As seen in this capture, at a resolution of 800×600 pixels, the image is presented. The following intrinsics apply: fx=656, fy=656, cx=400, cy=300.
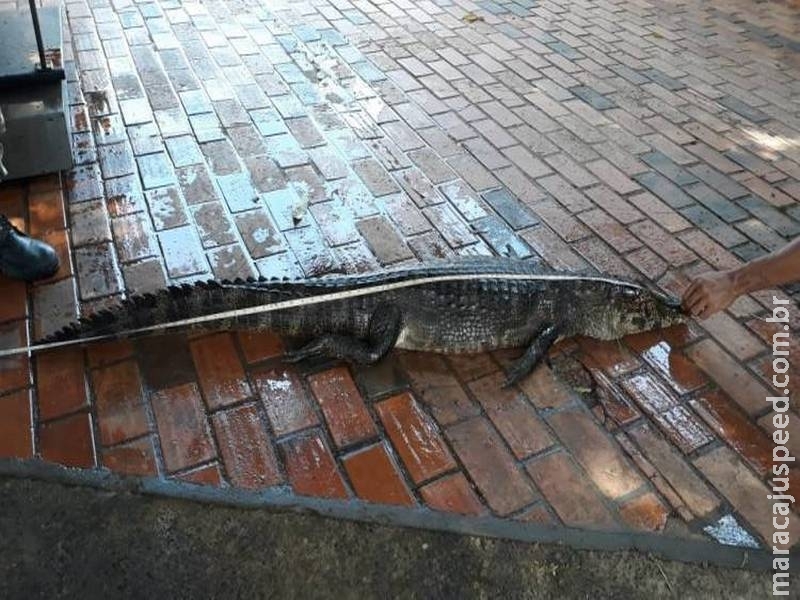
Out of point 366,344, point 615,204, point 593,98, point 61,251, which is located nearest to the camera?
point 366,344

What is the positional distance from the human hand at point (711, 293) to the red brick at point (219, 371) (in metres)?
2.15

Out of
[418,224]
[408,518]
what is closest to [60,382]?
[408,518]

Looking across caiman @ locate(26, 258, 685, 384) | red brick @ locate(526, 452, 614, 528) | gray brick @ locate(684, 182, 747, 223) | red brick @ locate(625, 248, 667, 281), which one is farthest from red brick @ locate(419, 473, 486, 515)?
gray brick @ locate(684, 182, 747, 223)

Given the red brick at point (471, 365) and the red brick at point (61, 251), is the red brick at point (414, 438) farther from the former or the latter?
the red brick at point (61, 251)

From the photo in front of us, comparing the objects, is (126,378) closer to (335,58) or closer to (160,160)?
(160,160)

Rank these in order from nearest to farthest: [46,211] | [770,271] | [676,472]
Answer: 1. [676,472]
2. [770,271]
3. [46,211]

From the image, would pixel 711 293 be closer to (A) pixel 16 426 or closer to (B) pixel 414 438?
(B) pixel 414 438

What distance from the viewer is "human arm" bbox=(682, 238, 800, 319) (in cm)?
285

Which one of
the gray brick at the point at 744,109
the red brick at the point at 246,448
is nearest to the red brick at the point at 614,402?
the red brick at the point at 246,448

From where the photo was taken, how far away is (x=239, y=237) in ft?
12.3

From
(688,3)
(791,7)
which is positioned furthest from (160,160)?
(791,7)

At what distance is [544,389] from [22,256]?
2628 millimetres

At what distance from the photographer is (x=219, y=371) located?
3.03 metres

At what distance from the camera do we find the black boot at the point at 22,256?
3219mm
